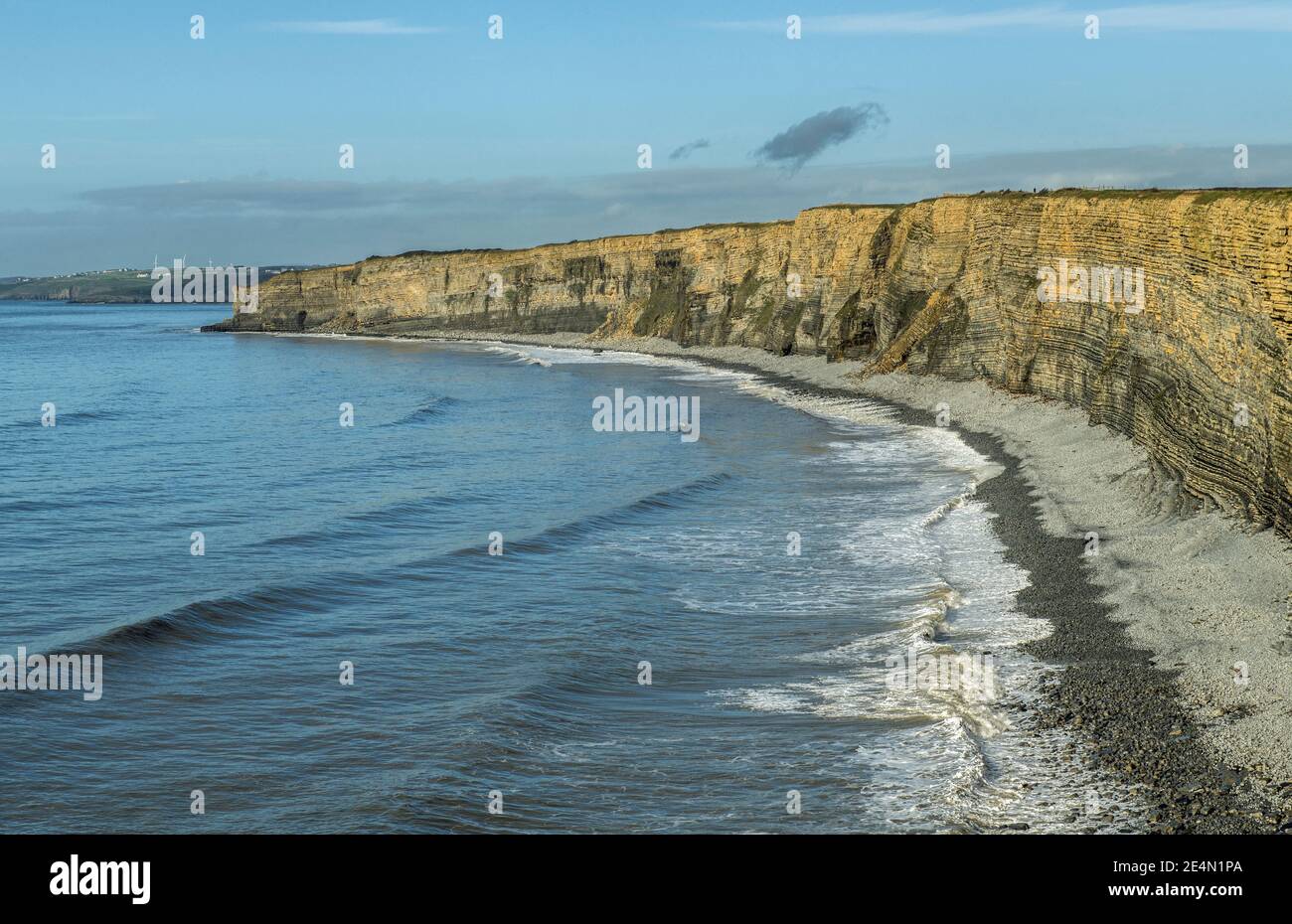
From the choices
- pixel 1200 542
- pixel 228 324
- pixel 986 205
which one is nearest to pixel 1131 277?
pixel 1200 542

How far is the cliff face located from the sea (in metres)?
4.81

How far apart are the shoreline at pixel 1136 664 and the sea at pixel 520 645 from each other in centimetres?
61

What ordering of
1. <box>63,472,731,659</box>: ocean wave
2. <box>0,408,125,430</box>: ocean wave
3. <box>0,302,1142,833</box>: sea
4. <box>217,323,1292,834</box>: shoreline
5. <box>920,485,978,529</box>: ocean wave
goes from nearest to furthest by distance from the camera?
<box>217,323,1292,834</box>: shoreline, <box>0,302,1142,833</box>: sea, <box>63,472,731,659</box>: ocean wave, <box>920,485,978,529</box>: ocean wave, <box>0,408,125,430</box>: ocean wave

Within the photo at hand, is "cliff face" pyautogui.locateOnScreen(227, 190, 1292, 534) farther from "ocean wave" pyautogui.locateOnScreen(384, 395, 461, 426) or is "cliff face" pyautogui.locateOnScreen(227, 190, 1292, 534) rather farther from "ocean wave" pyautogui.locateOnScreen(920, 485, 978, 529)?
Result: "ocean wave" pyautogui.locateOnScreen(384, 395, 461, 426)

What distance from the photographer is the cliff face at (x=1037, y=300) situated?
2284cm

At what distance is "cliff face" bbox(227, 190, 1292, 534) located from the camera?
22.8 metres

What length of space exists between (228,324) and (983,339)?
13217 cm

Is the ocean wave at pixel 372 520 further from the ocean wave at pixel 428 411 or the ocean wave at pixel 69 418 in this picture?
the ocean wave at pixel 69 418

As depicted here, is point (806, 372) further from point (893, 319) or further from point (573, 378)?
point (573, 378)

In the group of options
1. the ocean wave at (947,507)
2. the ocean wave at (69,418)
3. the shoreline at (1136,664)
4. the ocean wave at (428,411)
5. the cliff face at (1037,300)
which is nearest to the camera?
the shoreline at (1136,664)

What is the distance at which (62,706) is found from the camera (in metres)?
16.6

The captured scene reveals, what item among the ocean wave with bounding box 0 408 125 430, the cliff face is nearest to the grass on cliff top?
the cliff face

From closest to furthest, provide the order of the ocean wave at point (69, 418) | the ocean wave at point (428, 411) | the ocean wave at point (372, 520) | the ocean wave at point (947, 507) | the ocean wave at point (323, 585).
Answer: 1. the ocean wave at point (323, 585)
2. the ocean wave at point (372, 520)
3. the ocean wave at point (947, 507)
4. the ocean wave at point (69, 418)
5. the ocean wave at point (428, 411)

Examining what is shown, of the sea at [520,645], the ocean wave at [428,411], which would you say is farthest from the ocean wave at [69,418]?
the ocean wave at [428,411]
